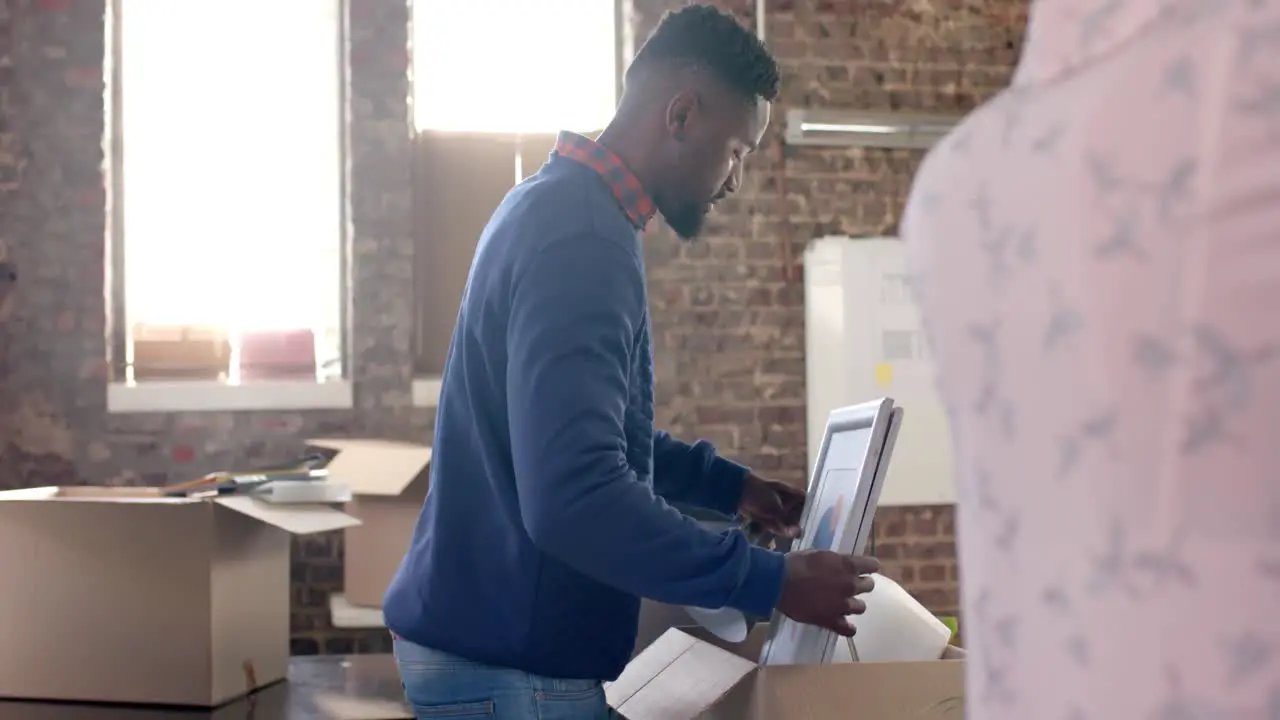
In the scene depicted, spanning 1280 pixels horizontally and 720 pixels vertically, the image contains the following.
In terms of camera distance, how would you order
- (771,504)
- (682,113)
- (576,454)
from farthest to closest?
(771,504) → (682,113) → (576,454)

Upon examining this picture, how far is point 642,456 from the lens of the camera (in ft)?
4.80

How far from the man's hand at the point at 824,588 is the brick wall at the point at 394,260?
2.86 metres

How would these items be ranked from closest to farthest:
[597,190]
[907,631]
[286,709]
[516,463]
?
[516,463] < [597,190] < [907,631] < [286,709]

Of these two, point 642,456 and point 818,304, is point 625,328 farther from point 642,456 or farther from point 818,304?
point 818,304

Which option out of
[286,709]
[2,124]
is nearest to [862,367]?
[286,709]

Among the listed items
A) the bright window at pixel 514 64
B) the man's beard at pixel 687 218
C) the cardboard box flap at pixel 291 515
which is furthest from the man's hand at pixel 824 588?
the bright window at pixel 514 64

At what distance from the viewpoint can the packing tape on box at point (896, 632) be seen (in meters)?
1.57

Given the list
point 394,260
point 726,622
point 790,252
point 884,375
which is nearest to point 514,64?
point 394,260

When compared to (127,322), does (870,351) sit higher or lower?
lower

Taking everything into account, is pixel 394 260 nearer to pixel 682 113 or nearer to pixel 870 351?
pixel 870 351

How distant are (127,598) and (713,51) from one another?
4.66ft

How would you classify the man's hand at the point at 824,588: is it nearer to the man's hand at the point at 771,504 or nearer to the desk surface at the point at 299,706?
the man's hand at the point at 771,504

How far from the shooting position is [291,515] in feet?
7.45

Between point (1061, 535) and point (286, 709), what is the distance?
179cm
